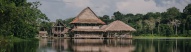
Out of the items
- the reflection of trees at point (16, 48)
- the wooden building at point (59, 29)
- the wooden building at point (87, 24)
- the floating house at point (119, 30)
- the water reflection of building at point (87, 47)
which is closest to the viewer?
the reflection of trees at point (16, 48)

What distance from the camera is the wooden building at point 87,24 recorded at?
57375 millimetres

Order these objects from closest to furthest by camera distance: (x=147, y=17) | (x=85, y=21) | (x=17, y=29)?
(x=17, y=29) < (x=85, y=21) < (x=147, y=17)

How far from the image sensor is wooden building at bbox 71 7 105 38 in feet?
188

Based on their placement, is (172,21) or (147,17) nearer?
(172,21)

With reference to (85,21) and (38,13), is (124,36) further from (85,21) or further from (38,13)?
(38,13)

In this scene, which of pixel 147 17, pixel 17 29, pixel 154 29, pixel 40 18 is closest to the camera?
pixel 17 29

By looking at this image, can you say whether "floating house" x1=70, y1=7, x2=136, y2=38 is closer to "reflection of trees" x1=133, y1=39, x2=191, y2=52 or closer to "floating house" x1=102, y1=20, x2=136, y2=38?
"floating house" x1=102, y1=20, x2=136, y2=38

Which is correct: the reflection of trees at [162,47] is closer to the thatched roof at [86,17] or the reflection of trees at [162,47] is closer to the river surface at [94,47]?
the river surface at [94,47]

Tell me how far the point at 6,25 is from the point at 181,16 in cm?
6899

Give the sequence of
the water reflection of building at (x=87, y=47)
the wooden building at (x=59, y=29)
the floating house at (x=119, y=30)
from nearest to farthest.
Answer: the water reflection of building at (x=87, y=47) → the floating house at (x=119, y=30) → the wooden building at (x=59, y=29)

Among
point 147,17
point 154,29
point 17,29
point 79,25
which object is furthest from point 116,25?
point 147,17

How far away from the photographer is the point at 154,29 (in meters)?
88.2

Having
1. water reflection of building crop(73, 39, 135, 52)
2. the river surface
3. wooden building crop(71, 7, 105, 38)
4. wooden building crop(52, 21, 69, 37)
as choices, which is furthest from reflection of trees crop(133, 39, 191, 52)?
wooden building crop(52, 21, 69, 37)

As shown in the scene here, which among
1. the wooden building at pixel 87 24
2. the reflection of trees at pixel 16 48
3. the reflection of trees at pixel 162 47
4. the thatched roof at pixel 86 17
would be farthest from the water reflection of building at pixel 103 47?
the thatched roof at pixel 86 17
